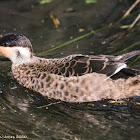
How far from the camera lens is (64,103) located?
17.3ft

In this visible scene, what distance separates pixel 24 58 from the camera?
18.9 ft

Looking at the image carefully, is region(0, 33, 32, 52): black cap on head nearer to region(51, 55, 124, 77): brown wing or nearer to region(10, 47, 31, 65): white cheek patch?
region(10, 47, 31, 65): white cheek patch

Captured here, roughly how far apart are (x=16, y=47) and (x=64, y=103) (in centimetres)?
140

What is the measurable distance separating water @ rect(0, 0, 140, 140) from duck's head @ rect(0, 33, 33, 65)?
0.54m

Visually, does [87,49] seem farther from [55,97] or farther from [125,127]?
[125,127]

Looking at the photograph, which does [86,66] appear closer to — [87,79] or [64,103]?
[87,79]

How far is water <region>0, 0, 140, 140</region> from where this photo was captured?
4.58 meters

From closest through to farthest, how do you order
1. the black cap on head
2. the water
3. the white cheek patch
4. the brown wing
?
1. the water
2. the brown wing
3. the black cap on head
4. the white cheek patch

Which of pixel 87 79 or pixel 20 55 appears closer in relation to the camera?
pixel 87 79

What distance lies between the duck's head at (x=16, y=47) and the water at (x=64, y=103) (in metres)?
0.54

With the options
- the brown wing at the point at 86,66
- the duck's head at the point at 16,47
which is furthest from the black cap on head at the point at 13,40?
the brown wing at the point at 86,66

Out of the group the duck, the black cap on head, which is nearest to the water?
the duck

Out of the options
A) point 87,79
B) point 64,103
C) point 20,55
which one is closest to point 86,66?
point 87,79

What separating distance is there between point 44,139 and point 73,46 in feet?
10.2
